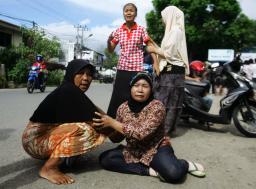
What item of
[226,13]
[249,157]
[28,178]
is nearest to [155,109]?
[28,178]

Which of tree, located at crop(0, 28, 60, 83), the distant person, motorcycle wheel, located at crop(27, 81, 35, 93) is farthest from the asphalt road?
tree, located at crop(0, 28, 60, 83)

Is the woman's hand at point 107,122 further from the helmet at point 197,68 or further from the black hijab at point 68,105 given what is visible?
the helmet at point 197,68

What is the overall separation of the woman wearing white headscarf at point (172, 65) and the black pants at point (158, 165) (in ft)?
5.83

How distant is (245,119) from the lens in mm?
5914

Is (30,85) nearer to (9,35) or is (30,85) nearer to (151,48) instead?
(151,48)

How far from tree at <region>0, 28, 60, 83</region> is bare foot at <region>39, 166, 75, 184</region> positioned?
1997 centimetres

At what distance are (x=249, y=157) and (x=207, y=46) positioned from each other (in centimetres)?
3028

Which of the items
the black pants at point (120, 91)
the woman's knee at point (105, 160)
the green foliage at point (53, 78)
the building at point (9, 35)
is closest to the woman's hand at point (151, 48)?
the black pants at point (120, 91)

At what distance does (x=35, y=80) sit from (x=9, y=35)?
14880 mm

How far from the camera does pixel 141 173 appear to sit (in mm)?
3684

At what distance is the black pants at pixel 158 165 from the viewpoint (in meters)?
3.45

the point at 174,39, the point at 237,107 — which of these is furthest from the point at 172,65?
the point at 237,107

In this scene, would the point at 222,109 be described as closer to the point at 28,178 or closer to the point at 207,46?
the point at 28,178

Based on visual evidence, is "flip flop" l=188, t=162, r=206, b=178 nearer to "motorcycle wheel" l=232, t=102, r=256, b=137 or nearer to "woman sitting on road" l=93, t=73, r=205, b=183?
"woman sitting on road" l=93, t=73, r=205, b=183
